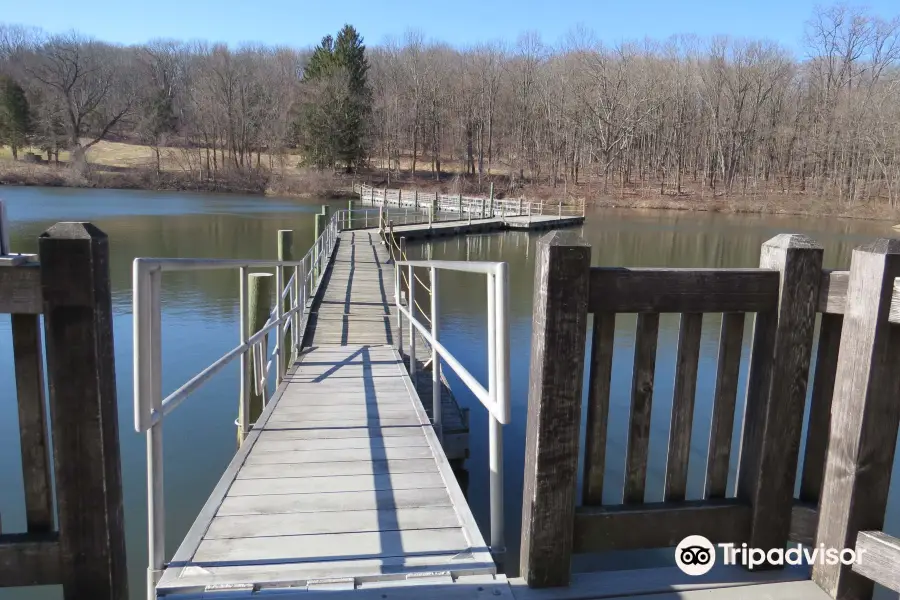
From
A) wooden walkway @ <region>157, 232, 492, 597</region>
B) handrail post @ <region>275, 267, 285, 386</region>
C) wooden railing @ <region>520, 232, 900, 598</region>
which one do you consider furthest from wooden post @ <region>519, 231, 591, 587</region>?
handrail post @ <region>275, 267, 285, 386</region>

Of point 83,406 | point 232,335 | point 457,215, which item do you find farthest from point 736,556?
point 457,215

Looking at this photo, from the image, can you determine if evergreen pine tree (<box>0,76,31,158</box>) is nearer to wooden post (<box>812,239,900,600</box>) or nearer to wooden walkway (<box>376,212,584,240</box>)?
wooden walkway (<box>376,212,584,240</box>)

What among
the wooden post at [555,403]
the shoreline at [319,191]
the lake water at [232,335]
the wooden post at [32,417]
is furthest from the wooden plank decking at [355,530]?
the shoreline at [319,191]

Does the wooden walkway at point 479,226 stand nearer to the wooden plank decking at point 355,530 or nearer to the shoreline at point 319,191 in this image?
the shoreline at point 319,191

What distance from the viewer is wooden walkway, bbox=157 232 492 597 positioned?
2082 millimetres

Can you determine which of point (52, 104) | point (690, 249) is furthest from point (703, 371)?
point (52, 104)

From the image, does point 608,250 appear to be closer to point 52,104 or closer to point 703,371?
point 703,371

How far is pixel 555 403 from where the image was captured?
6.14 ft

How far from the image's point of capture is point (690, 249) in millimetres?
25047

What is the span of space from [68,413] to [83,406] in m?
0.04

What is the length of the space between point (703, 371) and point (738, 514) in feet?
25.4

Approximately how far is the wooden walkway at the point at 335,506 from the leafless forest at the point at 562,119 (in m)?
46.5

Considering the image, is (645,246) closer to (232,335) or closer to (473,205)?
(473,205)

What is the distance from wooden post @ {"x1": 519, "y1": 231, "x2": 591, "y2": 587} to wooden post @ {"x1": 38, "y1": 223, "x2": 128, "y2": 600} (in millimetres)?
1169
